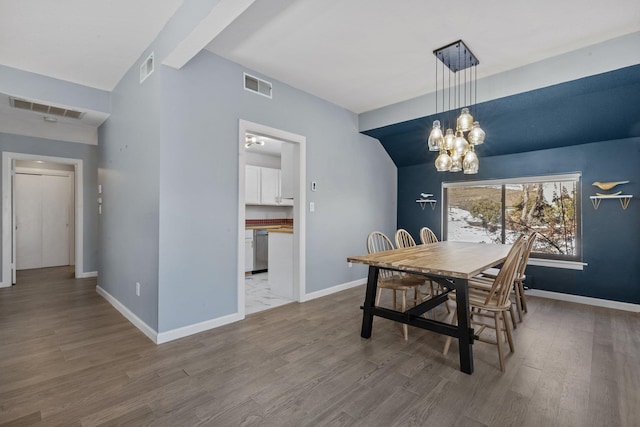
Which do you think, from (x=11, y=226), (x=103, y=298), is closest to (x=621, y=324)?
(x=103, y=298)

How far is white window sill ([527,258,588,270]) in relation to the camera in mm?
3927

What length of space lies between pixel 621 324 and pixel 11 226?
8.27 meters

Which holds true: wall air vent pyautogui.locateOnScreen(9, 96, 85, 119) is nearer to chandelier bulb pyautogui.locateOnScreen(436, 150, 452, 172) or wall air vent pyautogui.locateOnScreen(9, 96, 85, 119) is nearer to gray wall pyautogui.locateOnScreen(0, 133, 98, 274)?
gray wall pyautogui.locateOnScreen(0, 133, 98, 274)

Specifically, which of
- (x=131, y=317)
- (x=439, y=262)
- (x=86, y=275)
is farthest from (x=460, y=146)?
(x=86, y=275)

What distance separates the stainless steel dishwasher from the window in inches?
134

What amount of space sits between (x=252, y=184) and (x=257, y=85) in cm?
292

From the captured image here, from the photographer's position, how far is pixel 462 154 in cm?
291

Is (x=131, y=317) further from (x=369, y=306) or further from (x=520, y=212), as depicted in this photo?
(x=520, y=212)

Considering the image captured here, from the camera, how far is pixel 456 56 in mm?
3037

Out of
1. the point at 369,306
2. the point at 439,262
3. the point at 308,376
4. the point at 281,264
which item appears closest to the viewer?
the point at 308,376

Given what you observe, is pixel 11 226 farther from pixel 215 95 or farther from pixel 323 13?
pixel 323 13

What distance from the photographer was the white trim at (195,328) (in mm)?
2646

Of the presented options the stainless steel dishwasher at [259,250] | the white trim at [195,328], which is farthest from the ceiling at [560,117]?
the white trim at [195,328]

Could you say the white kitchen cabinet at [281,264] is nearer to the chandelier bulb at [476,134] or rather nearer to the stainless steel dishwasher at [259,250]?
the stainless steel dishwasher at [259,250]
